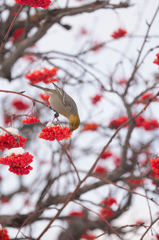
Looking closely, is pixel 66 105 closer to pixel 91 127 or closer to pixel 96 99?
pixel 91 127

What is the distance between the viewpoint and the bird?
11.3 feet

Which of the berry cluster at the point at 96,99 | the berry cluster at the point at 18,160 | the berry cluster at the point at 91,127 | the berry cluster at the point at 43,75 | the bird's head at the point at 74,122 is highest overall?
the berry cluster at the point at 96,99

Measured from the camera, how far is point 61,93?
11.1 ft

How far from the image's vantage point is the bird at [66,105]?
3.43m

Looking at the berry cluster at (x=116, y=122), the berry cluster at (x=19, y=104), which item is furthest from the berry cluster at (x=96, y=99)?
the berry cluster at (x=19, y=104)

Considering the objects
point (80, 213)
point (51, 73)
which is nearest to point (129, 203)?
point (80, 213)

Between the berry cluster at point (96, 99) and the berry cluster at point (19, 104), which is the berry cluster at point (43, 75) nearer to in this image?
the berry cluster at point (96, 99)

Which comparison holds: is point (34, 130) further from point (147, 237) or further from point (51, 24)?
point (147, 237)

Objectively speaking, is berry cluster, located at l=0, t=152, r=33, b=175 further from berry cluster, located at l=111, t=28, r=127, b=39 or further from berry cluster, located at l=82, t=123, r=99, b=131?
berry cluster, located at l=82, t=123, r=99, b=131

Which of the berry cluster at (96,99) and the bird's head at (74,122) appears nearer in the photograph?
the bird's head at (74,122)

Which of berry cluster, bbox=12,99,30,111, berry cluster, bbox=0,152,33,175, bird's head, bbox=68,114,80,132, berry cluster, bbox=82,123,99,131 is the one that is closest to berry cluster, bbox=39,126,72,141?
berry cluster, bbox=0,152,33,175

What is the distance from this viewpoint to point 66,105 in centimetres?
357

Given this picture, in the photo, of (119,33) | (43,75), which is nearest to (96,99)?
(119,33)

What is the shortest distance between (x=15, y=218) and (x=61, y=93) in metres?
1.98
